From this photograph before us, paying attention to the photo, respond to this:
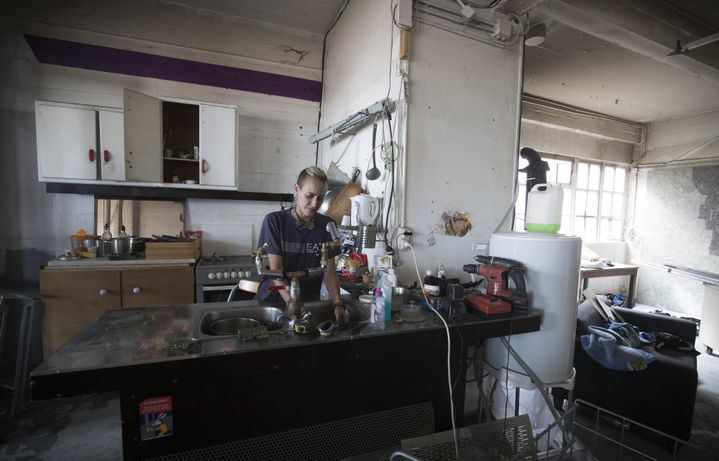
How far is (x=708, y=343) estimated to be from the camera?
3566 millimetres

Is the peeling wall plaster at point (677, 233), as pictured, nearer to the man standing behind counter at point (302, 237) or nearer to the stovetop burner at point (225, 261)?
the man standing behind counter at point (302, 237)

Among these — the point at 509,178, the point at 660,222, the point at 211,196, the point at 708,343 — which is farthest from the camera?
the point at 660,222

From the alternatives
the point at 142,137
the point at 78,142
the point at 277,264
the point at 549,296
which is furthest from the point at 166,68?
the point at 549,296

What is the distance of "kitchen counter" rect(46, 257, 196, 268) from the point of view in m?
2.39

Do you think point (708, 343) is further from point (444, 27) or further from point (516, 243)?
point (444, 27)

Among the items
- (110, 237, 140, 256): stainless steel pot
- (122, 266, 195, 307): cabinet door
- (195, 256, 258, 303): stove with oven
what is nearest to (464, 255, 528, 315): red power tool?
(195, 256, 258, 303): stove with oven

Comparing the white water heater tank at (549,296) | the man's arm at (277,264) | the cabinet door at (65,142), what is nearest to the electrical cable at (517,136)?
the white water heater tank at (549,296)

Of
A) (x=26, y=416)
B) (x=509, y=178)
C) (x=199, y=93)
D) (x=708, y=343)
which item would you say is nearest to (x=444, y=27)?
(x=509, y=178)

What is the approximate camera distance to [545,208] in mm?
1895

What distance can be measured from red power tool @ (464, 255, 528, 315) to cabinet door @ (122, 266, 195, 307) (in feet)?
7.02

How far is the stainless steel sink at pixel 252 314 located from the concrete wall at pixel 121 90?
1829 millimetres

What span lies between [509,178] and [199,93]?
280 cm

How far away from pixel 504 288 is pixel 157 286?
247 centimetres

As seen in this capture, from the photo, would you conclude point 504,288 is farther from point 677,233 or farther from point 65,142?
point 677,233
